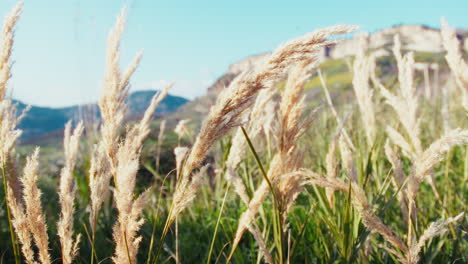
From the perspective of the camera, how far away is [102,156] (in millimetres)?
1264

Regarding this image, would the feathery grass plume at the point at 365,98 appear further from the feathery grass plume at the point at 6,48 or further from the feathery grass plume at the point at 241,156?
the feathery grass plume at the point at 6,48

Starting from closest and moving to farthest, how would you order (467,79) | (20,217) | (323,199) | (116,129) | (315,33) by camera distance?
(315,33)
(116,129)
(20,217)
(467,79)
(323,199)

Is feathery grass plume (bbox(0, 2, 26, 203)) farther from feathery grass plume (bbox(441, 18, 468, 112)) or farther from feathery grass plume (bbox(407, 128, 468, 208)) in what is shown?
feathery grass plume (bbox(441, 18, 468, 112))

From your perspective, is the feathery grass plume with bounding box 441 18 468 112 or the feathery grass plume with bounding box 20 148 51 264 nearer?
the feathery grass plume with bounding box 20 148 51 264

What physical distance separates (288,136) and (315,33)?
328 millimetres

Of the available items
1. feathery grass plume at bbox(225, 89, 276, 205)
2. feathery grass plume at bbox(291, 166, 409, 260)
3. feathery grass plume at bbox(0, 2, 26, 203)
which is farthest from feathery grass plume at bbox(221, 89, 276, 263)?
feathery grass plume at bbox(0, 2, 26, 203)

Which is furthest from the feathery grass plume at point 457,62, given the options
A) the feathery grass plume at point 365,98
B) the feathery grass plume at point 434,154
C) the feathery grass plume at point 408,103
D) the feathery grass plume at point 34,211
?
the feathery grass plume at point 34,211

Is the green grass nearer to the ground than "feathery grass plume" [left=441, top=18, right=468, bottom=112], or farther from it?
nearer to the ground

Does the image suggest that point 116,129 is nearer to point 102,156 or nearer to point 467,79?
point 102,156

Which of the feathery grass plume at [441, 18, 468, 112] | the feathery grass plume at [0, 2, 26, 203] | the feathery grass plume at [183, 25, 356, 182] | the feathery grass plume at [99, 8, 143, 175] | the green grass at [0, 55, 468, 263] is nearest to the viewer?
the feathery grass plume at [183, 25, 356, 182]

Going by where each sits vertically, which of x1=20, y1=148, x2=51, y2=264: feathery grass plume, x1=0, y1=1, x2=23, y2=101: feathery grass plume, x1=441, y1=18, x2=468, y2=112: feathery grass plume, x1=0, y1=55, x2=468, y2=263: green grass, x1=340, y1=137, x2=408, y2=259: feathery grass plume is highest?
x1=0, y1=1, x2=23, y2=101: feathery grass plume

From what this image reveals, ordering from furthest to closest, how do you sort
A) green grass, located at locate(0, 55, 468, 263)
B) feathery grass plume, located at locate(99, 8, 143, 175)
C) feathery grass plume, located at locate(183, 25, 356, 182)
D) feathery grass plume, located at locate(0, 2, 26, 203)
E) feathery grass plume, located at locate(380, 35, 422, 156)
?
feathery grass plume, located at locate(380, 35, 422, 156) → green grass, located at locate(0, 55, 468, 263) → feathery grass plume, located at locate(0, 2, 26, 203) → feathery grass plume, located at locate(99, 8, 143, 175) → feathery grass plume, located at locate(183, 25, 356, 182)

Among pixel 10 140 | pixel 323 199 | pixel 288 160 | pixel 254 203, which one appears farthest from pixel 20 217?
pixel 323 199

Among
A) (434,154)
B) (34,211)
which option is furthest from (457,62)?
(34,211)
